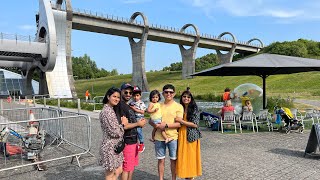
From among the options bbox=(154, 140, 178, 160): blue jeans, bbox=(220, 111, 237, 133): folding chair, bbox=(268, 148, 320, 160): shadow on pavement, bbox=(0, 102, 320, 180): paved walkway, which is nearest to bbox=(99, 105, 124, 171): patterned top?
bbox=(154, 140, 178, 160): blue jeans

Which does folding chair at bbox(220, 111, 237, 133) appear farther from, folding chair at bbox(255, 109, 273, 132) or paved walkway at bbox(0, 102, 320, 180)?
paved walkway at bbox(0, 102, 320, 180)

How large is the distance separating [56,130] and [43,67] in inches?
1537

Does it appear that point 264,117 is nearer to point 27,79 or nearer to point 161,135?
point 161,135

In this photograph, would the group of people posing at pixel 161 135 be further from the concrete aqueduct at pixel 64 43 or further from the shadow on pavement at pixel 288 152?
the concrete aqueduct at pixel 64 43

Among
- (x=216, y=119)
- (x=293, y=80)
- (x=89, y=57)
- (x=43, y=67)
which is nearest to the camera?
(x=216, y=119)

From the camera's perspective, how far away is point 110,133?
402cm

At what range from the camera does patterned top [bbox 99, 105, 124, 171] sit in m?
4.02

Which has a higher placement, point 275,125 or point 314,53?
point 314,53

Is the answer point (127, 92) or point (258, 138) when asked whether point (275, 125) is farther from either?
point (127, 92)

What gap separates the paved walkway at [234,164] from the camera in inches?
231

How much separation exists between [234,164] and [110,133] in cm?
361

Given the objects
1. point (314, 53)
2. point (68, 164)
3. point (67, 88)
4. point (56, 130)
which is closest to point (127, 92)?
point (68, 164)

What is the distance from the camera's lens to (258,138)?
9.68m

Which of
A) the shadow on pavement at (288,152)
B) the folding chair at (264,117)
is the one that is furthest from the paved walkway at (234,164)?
the folding chair at (264,117)
